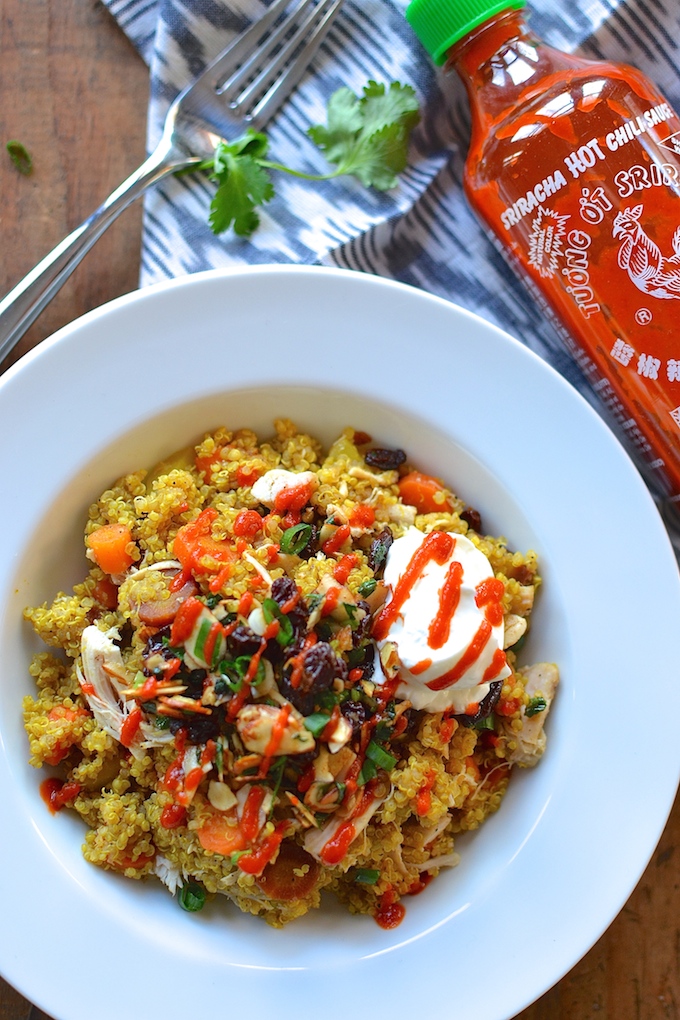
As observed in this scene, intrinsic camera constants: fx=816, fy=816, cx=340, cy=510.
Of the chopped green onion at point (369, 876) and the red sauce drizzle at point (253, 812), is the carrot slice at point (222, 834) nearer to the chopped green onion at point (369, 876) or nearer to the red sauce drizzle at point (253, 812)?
the red sauce drizzle at point (253, 812)

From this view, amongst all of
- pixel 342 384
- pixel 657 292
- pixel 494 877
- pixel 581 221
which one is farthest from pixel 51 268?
pixel 494 877

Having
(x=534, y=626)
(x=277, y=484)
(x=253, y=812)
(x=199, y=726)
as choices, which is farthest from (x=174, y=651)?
(x=534, y=626)

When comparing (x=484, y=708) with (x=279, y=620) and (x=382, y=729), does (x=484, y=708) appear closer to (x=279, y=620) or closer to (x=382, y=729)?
(x=382, y=729)

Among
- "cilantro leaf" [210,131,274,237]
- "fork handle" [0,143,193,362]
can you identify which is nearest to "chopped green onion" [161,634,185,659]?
"fork handle" [0,143,193,362]

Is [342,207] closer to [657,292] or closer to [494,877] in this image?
[657,292]

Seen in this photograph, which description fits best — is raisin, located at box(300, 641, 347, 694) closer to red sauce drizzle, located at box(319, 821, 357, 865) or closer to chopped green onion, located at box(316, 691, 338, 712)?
chopped green onion, located at box(316, 691, 338, 712)

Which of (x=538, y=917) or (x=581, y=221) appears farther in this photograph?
(x=581, y=221)
